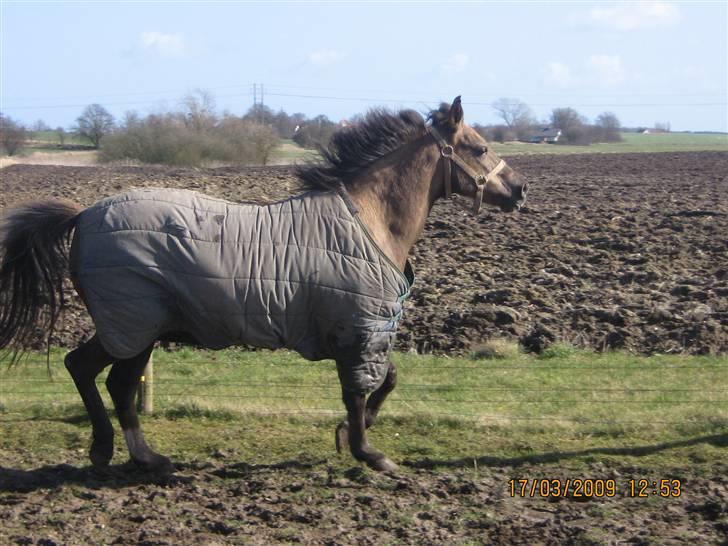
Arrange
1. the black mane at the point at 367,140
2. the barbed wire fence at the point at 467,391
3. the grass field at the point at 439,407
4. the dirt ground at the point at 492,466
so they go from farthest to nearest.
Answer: the barbed wire fence at the point at 467,391 → the grass field at the point at 439,407 → the black mane at the point at 367,140 → the dirt ground at the point at 492,466

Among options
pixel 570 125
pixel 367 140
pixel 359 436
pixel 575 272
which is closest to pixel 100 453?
pixel 359 436

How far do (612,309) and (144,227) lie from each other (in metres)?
6.00

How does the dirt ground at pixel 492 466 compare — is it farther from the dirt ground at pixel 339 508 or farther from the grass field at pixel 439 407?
the grass field at pixel 439 407

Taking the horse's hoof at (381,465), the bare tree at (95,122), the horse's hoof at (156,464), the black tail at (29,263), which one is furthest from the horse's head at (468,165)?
the bare tree at (95,122)

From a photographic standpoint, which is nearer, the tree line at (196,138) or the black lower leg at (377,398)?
the black lower leg at (377,398)

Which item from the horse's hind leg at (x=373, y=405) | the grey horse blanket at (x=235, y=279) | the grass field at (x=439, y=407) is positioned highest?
the grey horse blanket at (x=235, y=279)

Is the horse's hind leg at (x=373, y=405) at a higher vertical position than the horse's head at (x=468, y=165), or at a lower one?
lower

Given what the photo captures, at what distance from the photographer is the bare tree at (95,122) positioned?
55812mm

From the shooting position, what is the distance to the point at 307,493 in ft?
17.2

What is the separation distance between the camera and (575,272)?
12.1 m

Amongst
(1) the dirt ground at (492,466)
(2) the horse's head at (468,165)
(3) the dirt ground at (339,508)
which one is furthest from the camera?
(2) the horse's head at (468,165)

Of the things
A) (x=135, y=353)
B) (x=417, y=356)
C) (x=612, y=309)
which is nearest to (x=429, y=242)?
(x=612, y=309)

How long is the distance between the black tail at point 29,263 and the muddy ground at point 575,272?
2.45 m

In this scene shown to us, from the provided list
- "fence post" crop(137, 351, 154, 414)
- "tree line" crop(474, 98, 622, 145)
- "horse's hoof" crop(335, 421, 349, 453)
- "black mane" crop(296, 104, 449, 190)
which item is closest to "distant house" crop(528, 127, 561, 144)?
"tree line" crop(474, 98, 622, 145)
